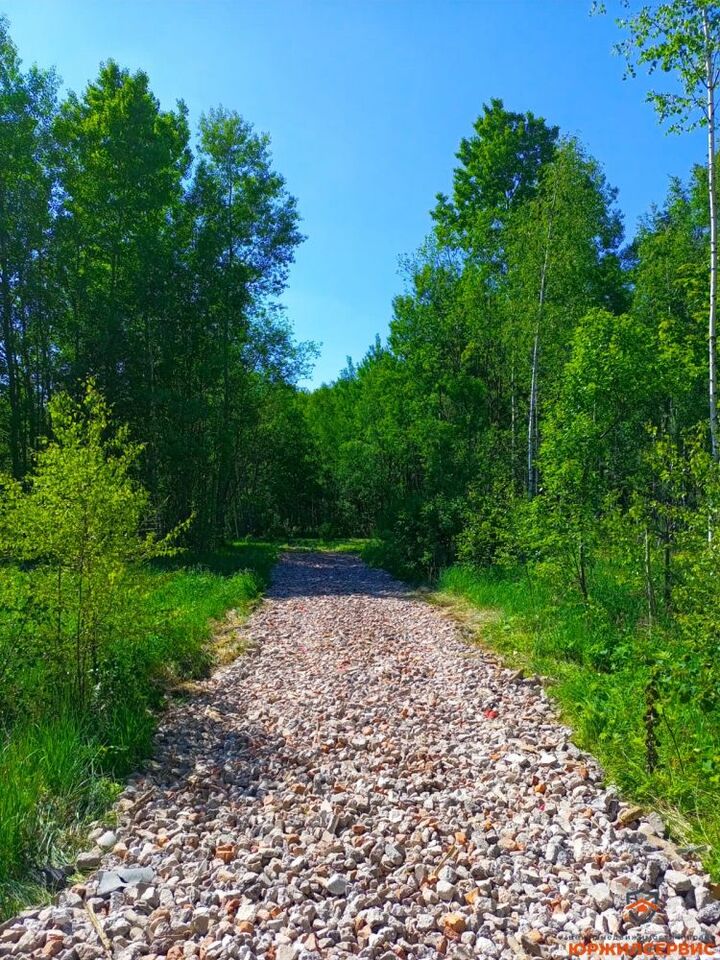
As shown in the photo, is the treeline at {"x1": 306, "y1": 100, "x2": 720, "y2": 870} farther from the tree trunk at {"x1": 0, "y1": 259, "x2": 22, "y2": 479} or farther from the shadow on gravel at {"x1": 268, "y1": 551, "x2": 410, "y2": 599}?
the tree trunk at {"x1": 0, "y1": 259, "x2": 22, "y2": 479}

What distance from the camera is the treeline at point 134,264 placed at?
16.1m

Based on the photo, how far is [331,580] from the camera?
15836 mm

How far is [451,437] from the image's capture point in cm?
1579

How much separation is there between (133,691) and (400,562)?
37.1 ft

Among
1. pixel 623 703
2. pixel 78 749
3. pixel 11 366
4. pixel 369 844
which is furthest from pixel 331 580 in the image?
pixel 369 844

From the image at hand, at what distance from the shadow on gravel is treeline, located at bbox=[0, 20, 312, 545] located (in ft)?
11.1

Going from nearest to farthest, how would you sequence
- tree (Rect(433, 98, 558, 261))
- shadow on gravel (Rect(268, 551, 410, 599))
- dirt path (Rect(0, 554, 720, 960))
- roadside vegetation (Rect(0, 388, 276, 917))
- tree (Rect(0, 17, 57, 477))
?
dirt path (Rect(0, 554, 720, 960)) → roadside vegetation (Rect(0, 388, 276, 917)) → shadow on gravel (Rect(268, 551, 410, 599)) → tree (Rect(0, 17, 57, 477)) → tree (Rect(433, 98, 558, 261))

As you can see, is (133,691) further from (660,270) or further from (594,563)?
(660,270)

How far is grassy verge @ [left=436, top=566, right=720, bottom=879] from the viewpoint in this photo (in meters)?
3.40

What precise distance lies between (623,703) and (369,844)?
2223 millimetres

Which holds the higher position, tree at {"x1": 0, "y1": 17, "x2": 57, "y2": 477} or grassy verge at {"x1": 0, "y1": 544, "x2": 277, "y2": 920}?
tree at {"x1": 0, "y1": 17, "x2": 57, "y2": 477}


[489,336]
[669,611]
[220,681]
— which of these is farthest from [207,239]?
[669,611]

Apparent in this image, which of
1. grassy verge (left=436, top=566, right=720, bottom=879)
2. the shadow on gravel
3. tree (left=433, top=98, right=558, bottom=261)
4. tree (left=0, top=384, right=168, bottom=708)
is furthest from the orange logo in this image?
tree (left=433, top=98, right=558, bottom=261)

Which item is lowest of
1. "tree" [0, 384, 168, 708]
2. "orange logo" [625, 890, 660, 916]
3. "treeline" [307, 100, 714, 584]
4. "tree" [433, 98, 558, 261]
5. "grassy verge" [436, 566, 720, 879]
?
"orange logo" [625, 890, 660, 916]
